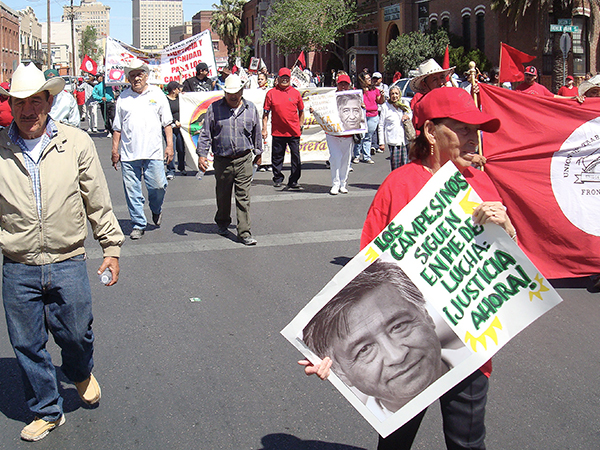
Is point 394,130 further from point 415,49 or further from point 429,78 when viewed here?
point 415,49

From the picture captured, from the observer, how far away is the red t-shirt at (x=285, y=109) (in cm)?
1148

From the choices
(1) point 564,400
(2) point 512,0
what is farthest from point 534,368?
(2) point 512,0

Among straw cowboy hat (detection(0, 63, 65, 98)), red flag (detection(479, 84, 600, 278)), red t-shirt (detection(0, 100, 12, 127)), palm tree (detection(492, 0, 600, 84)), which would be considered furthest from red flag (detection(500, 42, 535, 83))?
palm tree (detection(492, 0, 600, 84))

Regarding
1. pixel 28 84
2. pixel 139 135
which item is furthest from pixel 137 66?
pixel 28 84

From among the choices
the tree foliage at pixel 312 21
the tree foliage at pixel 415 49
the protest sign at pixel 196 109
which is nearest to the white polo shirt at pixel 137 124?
the protest sign at pixel 196 109

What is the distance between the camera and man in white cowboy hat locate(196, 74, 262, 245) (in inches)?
311

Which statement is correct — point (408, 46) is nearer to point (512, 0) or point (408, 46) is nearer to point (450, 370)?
point (512, 0)

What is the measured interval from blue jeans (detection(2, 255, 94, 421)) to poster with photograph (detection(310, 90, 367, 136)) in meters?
7.68

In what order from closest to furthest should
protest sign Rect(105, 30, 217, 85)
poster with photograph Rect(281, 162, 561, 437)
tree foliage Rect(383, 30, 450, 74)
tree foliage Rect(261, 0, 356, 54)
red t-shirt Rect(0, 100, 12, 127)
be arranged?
poster with photograph Rect(281, 162, 561, 437)
red t-shirt Rect(0, 100, 12, 127)
protest sign Rect(105, 30, 217, 85)
tree foliage Rect(383, 30, 450, 74)
tree foliage Rect(261, 0, 356, 54)

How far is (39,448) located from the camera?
3.54 metres

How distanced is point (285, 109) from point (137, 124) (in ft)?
12.7

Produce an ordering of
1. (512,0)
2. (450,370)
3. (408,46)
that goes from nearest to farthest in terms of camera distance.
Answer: (450,370) < (512,0) < (408,46)

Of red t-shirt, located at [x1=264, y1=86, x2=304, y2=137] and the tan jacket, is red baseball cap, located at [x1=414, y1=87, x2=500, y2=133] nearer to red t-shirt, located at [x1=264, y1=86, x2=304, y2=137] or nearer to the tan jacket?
the tan jacket

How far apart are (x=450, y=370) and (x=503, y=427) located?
1.55 m
